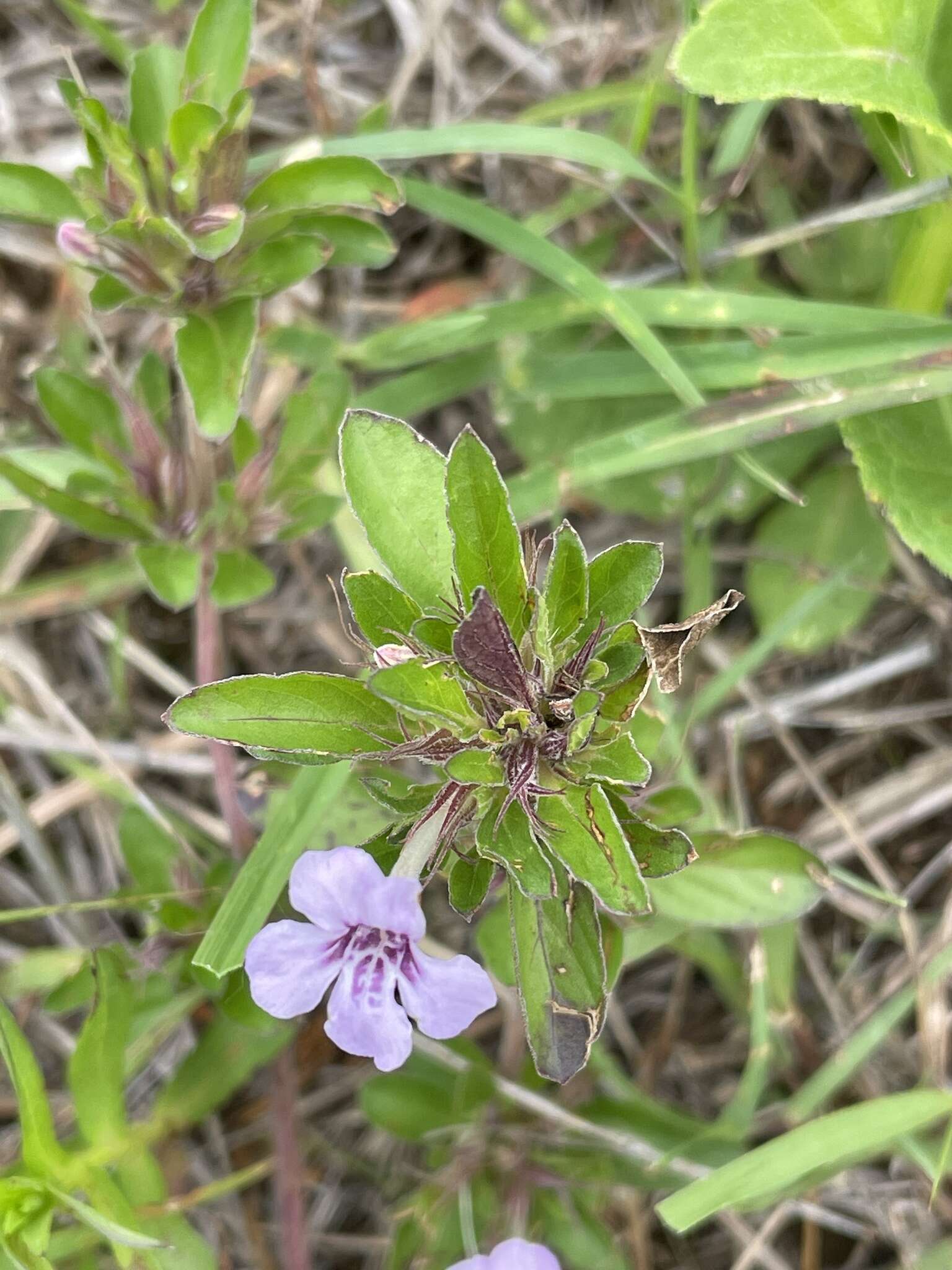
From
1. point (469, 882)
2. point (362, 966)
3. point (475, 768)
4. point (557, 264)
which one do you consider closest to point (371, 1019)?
point (362, 966)

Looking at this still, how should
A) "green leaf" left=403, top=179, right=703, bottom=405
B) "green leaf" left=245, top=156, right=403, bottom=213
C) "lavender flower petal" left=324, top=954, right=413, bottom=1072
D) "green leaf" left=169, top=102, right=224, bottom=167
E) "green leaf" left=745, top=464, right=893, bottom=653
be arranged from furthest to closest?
1. "green leaf" left=745, top=464, right=893, bottom=653
2. "green leaf" left=403, top=179, right=703, bottom=405
3. "green leaf" left=245, top=156, right=403, bottom=213
4. "green leaf" left=169, top=102, right=224, bottom=167
5. "lavender flower petal" left=324, top=954, right=413, bottom=1072

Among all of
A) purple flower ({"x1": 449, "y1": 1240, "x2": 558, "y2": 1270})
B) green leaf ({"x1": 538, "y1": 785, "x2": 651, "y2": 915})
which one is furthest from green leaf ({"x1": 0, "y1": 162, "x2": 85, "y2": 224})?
purple flower ({"x1": 449, "y1": 1240, "x2": 558, "y2": 1270})

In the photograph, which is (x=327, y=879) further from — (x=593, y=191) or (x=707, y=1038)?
(x=593, y=191)

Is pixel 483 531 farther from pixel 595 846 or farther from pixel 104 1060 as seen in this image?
pixel 104 1060

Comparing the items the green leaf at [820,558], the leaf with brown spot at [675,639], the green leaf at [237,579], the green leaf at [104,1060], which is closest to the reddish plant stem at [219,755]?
the green leaf at [237,579]

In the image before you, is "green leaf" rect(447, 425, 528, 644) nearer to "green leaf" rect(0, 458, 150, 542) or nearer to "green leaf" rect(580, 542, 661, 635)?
"green leaf" rect(580, 542, 661, 635)

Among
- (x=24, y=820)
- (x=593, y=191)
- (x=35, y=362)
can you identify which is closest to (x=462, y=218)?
(x=593, y=191)
